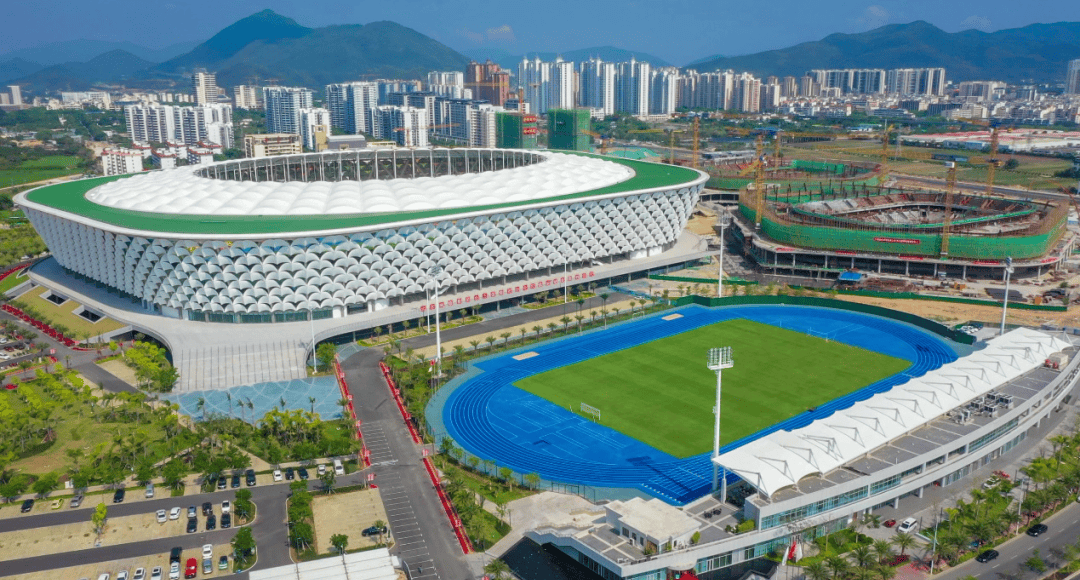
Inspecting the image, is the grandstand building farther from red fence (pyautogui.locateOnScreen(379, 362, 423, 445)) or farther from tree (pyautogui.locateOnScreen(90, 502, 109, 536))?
tree (pyautogui.locateOnScreen(90, 502, 109, 536))

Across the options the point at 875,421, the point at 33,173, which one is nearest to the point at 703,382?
the point at 875,421

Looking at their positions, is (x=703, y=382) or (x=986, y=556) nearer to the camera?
(x=986, y=556)

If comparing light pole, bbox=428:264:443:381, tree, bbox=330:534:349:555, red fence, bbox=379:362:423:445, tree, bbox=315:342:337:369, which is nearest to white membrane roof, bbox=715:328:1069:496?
tree, bbox=330:534:349:555

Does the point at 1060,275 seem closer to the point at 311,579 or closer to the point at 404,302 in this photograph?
the point at 404,302

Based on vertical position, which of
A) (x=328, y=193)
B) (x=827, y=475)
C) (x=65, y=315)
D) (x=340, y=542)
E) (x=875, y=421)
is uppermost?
(x=328, y=193)

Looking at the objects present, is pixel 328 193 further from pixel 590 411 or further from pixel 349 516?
pixel 349 516

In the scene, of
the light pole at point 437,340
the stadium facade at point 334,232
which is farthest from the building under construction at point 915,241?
the light pole at point 437,340

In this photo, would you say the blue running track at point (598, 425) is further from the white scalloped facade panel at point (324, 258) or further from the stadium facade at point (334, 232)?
→ the stadium facade at point (334, 232)
